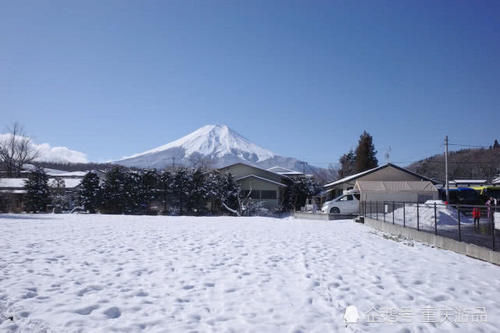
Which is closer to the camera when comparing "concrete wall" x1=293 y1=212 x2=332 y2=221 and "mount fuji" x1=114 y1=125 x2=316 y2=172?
"concrete wall" x1=293 y1=212 x2=332 y2=221

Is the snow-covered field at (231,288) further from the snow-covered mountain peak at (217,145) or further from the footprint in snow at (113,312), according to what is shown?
the snow-covered mountain peak at (217,145)

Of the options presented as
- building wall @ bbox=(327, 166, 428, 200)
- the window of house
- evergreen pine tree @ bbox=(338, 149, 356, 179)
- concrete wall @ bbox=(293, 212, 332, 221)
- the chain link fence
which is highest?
evergreen pine tree @ bbox=(338, 149, 356, 179)

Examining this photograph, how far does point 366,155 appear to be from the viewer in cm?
5100

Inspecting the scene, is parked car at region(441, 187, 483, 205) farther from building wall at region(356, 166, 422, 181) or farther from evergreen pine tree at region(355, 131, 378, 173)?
evergreen pine tree at region(355, 131, 378, 173)

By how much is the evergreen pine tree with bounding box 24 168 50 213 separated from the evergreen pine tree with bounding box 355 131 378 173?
1695 inches

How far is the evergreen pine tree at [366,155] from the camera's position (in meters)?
50.6

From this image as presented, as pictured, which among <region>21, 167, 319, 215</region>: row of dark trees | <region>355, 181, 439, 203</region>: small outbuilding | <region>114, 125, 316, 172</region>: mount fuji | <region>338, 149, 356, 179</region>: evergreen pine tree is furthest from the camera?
<region>114, 125, 316, 172</region>: mount fuji

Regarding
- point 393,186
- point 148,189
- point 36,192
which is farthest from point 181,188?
point 393,186

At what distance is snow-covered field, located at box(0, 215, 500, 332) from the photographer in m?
3.36

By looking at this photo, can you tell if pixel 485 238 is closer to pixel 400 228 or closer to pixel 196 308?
pixel 400 228

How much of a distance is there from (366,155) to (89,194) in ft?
135

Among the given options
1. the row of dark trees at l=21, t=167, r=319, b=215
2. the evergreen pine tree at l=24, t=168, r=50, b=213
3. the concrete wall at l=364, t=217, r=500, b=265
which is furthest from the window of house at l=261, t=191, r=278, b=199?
the concrete wall at l=364, t=217, r=500, b=265

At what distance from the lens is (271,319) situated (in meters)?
3.49

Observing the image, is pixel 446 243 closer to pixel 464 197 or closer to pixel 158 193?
pixel 464 197
